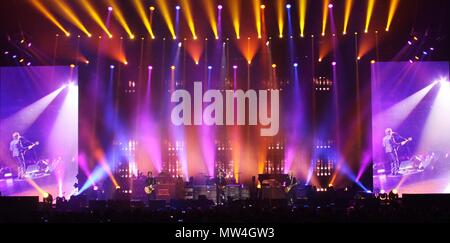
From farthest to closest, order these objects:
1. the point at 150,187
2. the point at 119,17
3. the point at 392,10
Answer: the point at 150,187, the point at 119,17, the point at 392,10

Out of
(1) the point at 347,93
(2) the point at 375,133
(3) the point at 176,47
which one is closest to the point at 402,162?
(2) the point at 375,133

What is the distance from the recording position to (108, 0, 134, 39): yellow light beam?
14742mm

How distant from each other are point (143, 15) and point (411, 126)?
7.93 meters

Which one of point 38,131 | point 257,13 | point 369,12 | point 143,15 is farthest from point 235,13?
point 38,131

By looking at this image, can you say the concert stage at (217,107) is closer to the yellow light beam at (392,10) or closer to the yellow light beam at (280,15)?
the yellow light beam at (280,15)

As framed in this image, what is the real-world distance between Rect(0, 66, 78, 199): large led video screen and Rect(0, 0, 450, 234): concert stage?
3cm

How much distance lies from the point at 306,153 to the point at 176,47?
189 inches

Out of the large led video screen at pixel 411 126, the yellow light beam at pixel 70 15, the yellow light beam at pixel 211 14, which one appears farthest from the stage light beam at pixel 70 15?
the large led video screen at pixel 411 126

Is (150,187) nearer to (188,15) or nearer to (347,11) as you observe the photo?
(188,15)

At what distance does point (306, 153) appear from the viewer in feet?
55.5

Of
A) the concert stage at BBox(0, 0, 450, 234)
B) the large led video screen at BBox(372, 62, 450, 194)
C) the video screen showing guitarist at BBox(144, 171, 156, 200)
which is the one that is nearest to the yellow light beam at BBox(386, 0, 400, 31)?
the concert stage at BBox(0, 0, 450, 234)

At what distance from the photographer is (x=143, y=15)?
1545 centimetres

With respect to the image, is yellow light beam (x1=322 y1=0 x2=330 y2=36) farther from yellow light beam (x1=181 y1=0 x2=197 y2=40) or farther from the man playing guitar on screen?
the man playing guitar on screen
